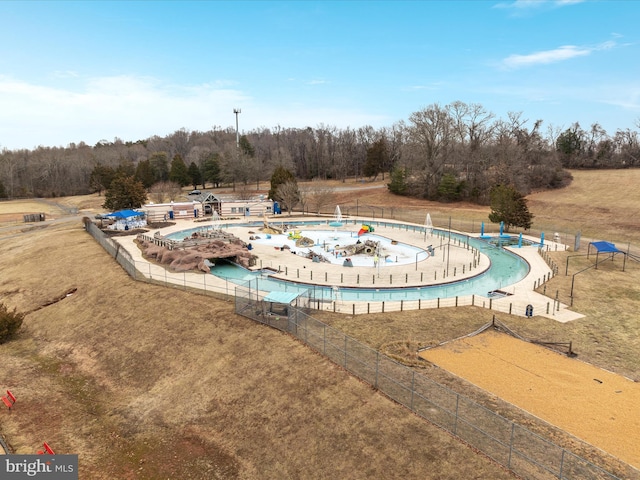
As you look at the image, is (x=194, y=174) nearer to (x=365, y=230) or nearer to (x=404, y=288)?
(x=365, y=230)

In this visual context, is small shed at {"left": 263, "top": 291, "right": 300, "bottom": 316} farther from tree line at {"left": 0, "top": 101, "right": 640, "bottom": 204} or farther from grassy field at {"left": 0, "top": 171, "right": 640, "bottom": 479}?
tree line at {"left": 0, "top": 101, "right": 640, "bottom": 204}

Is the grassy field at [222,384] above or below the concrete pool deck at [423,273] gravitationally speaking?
below

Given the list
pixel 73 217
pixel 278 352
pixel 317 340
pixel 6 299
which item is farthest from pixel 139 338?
pixel 73 217

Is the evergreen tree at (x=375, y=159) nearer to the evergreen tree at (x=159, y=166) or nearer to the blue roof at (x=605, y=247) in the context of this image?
the evergreen tree at (x=159, y=166)

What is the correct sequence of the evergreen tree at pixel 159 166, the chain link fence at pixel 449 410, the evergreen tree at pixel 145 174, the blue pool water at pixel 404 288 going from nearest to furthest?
the chain link fence at pixel 449 410, the blue pool water at pixel 404 288, the evergreen tree at pixel 145 174, the evergreen tree at pixel 159 166

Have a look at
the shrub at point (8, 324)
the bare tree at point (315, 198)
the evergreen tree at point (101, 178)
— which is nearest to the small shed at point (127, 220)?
the bare tree at point (315, 198)

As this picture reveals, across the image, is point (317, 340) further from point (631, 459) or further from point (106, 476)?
point (631, 459)
